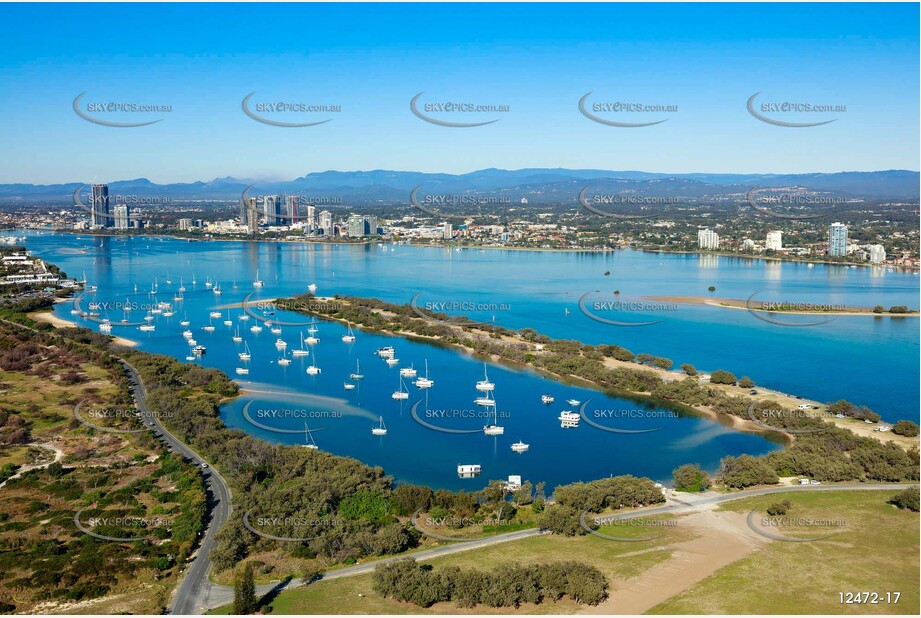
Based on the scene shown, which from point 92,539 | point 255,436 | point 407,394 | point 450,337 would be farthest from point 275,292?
point 92,539

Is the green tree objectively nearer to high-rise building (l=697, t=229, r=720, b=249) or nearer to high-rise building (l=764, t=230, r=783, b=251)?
high-rise building (l=764, t=230, r=783, b=251)

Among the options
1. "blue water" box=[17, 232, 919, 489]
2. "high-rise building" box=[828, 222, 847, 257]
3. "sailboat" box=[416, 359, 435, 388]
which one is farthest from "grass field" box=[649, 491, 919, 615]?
"high-rise building" box=[828, 222, 847, 257]

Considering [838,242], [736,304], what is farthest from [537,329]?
[838,242]

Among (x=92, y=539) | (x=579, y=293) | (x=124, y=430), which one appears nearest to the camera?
(x=92, y=539)

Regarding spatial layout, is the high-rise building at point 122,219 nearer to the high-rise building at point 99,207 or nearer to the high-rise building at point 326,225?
the high-rise building at point 99,207

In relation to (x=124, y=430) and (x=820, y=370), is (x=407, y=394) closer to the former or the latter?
(x=124, y=430)

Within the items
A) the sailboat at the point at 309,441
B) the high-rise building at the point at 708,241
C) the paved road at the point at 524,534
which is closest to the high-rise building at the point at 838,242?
the high-rise building at the point at 708,241
